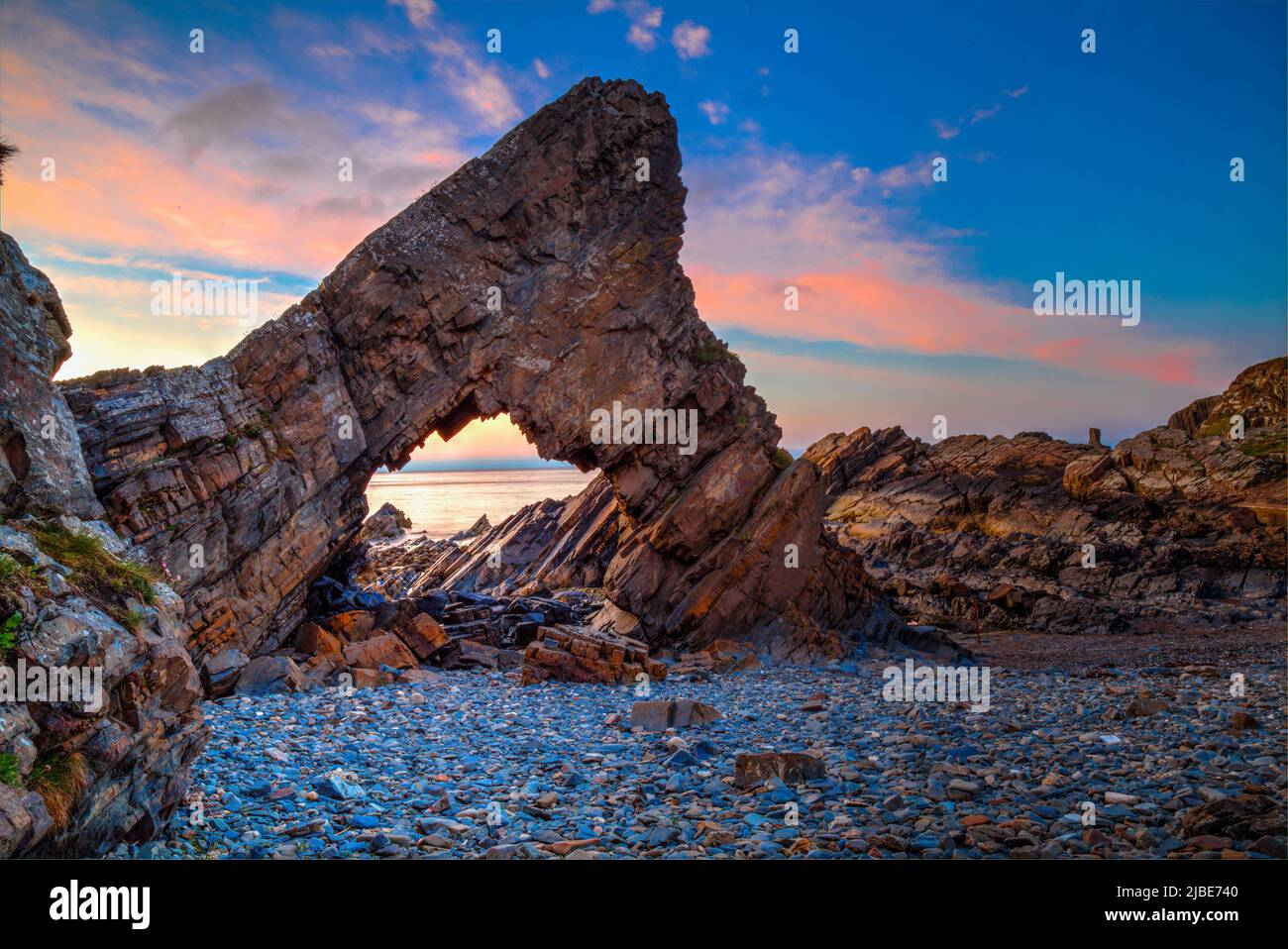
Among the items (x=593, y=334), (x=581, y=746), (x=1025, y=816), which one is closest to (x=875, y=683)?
(x=581, y=746)

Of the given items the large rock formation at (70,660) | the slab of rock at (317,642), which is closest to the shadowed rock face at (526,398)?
the slab of rock at (317,642)

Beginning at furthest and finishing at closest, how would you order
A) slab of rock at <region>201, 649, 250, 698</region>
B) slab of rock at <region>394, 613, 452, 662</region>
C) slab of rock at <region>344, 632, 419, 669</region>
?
slab of rock at <region>394, 613, 452, 662</region> < slab of rock at <region>344, 632, 419, 669</region> < slab of rock at <region>201, 649, 250, 698</region>

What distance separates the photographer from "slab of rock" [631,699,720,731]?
15.8 m

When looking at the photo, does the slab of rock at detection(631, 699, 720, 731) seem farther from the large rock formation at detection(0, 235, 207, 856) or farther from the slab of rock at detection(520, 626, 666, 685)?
the large rock formation at detection(0, 235, 207, 856)

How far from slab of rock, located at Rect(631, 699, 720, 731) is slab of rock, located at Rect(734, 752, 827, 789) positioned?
4.14m

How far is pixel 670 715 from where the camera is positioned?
16016 millimetres

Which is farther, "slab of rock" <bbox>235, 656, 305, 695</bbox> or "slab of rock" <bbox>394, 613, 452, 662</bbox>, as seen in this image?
"slab of rock" <bbox>394, 613, 452, 662</bbox>

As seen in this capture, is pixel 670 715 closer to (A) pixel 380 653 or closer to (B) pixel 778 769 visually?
(B) pixel 778 769

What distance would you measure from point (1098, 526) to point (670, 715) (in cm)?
4360

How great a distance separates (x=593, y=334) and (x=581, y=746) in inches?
670

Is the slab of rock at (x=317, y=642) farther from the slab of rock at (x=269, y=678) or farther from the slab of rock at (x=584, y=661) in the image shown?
the slab of rock at (x=584, y=661)

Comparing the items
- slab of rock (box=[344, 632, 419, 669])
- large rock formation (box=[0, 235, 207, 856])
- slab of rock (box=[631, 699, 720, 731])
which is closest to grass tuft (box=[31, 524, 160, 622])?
large rock formation (box=[0, 235, 207, 856])

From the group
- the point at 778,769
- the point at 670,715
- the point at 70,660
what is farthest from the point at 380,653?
the point at 70,660

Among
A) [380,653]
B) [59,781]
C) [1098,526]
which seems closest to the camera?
[59,781]
